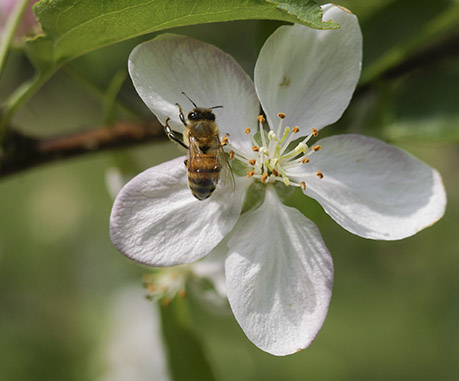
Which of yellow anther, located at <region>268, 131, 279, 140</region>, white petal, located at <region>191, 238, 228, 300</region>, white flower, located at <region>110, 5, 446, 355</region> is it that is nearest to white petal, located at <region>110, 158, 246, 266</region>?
white flower, located at <region>110, 5, 446, 355</region>

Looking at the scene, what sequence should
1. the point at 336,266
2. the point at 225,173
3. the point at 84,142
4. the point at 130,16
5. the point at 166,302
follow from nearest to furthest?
1. the point at 130,16
2. the point at 225,173
3. the point at 84,142
4. the point at 166,302
5. the point at 336,266

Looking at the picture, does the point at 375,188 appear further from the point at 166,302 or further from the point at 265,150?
the point at 166,302

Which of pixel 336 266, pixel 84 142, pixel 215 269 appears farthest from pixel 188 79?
pixel 336 266

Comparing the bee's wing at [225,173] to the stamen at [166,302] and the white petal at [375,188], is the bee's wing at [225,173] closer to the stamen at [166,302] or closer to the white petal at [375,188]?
the white petal at [375,188]

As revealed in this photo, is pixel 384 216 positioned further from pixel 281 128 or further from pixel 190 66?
pixel 190 66

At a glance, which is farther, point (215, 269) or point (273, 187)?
point (215, 269)

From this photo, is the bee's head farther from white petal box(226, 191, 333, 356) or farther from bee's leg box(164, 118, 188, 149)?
white petal box(226, 191, 333, 356)

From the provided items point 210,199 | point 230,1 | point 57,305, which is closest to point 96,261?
point 57,305
